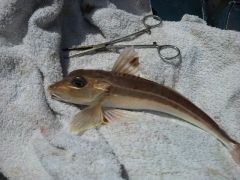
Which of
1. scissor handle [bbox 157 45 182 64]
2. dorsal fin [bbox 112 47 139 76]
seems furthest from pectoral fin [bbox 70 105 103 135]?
scissor handle [bbox 157 45 182 64]

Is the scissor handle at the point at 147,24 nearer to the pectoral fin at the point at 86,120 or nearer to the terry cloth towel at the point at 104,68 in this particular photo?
the terry cloth towel at the point at 104,68

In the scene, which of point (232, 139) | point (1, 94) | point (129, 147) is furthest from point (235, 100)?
point (1, 94)

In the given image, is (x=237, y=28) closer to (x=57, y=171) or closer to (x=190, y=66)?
(x=190, y=66)

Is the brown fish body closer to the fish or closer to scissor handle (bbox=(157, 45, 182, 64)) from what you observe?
the fish

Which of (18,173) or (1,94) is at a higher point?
(1,94)

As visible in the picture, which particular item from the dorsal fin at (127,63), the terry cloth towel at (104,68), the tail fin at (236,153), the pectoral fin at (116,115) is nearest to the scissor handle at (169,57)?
the terry cloth towel at (104,68)

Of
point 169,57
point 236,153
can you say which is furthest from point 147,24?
point 236,153
